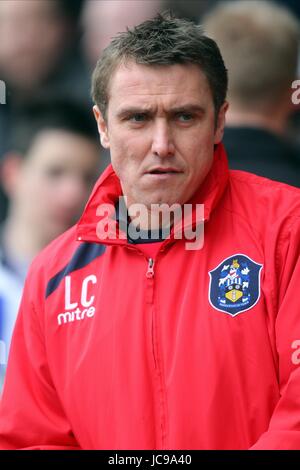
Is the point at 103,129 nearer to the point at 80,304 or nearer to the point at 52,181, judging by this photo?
the point at 80,304

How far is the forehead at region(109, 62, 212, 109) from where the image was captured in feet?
7.34

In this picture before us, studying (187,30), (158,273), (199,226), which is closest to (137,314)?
(158,273)

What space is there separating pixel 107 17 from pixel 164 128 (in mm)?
1142

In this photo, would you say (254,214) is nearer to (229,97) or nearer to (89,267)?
(89,267)

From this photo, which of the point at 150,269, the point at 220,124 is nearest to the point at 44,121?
the point at 220,124

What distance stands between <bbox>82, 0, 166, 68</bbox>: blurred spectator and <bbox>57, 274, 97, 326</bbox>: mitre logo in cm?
115

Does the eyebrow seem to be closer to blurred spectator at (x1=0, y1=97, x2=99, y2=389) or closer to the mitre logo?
the mitre logo

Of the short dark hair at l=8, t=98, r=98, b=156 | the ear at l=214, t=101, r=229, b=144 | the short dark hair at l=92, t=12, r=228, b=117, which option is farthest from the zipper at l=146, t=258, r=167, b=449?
the short dark hair at l=8, t=98, r=98, b=156

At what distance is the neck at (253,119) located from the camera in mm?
3034

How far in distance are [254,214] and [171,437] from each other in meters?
0.55

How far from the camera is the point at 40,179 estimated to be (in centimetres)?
332

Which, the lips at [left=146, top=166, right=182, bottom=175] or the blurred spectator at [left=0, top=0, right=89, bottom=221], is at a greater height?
the blurred spectator at [left=0, top=0, right=89, bottom=221]

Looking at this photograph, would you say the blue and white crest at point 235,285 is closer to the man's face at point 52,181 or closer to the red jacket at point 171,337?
the red jacket at point 171,337

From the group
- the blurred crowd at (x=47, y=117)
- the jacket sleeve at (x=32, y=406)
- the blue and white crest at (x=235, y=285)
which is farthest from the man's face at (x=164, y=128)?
the blurred crowd at (x=47, y=117)
